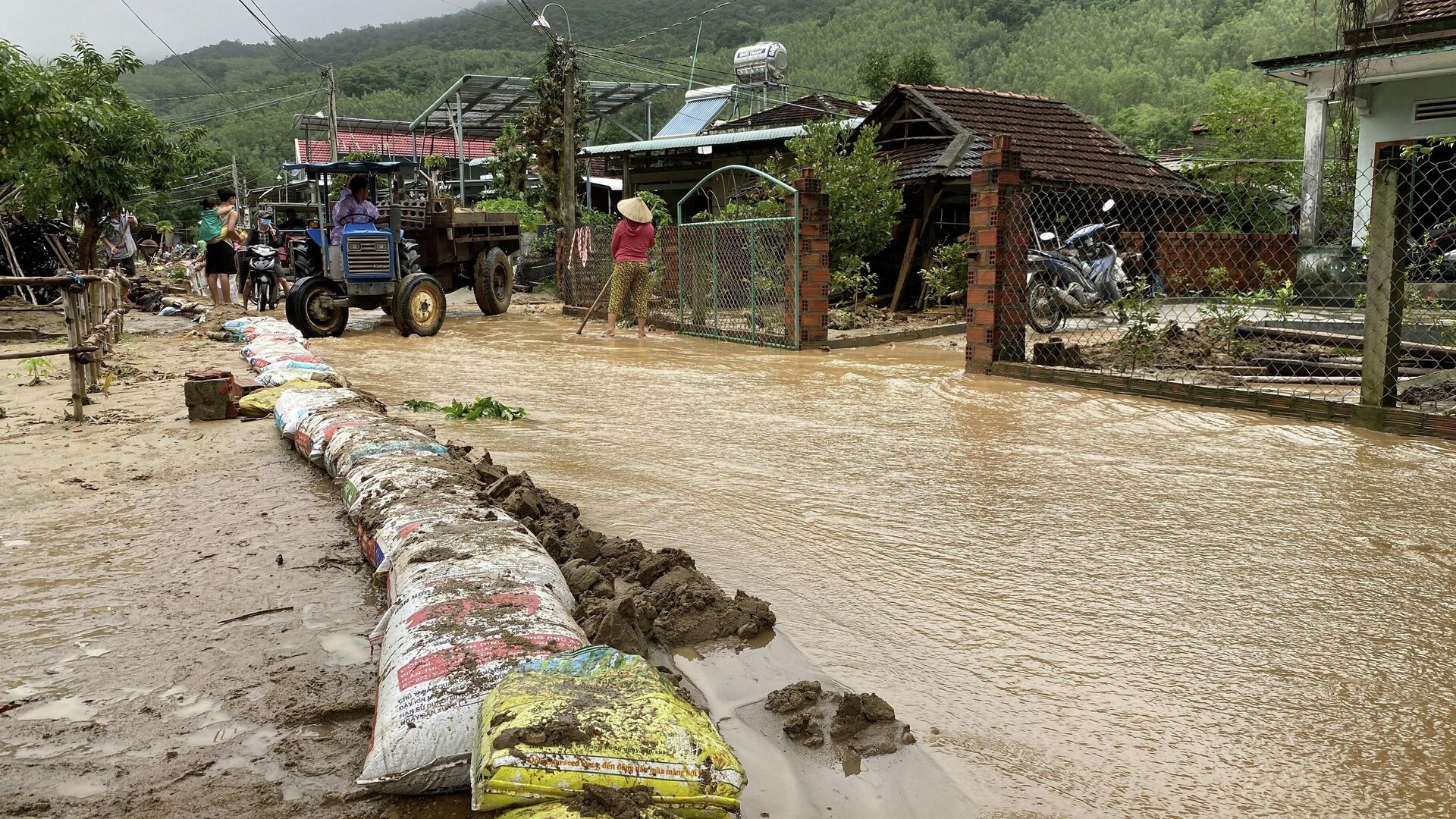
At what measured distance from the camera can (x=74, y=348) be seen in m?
6.38

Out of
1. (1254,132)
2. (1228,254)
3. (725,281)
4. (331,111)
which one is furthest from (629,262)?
(331,111)

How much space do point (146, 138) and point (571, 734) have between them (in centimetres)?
1325

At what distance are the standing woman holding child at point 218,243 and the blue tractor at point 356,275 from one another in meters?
2.61

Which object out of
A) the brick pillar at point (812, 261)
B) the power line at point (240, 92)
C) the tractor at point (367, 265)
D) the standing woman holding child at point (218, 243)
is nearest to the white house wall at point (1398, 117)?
the brick pillar at point (812, 261)

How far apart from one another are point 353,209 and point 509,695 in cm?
1041

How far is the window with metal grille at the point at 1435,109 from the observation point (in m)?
12.8

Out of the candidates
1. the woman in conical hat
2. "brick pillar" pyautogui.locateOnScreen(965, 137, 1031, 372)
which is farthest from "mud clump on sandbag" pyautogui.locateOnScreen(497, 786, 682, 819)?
the woman in conical hat

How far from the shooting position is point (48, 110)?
277 inches

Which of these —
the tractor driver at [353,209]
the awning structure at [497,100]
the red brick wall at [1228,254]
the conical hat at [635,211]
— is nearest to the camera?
the tractor driver at [353,209]

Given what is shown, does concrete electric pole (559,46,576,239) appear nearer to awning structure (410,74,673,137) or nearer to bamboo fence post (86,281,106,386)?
awning structure (410,74,673,137)

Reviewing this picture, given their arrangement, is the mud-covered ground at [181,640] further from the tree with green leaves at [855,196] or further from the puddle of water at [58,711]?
the tree with green leaves at [855,196]

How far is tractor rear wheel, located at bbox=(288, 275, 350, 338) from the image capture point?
37.7ft

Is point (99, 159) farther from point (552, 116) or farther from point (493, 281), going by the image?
point (552, 116)

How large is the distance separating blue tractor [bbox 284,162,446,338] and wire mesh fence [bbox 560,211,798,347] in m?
2.31
